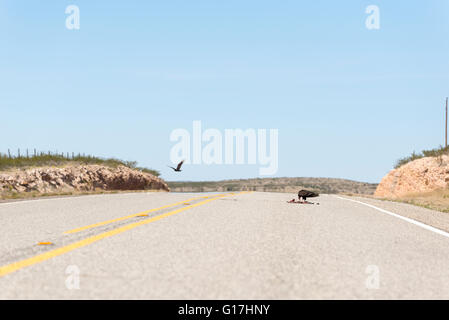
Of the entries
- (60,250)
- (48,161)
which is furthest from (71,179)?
(60,250)

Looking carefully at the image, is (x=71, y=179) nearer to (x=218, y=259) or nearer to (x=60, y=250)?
(x=60, y=250)

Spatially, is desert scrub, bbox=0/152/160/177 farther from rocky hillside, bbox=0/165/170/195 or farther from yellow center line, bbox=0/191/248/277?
yellow center line, bbox=0/191/248/277

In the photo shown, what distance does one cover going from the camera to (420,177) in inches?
1169

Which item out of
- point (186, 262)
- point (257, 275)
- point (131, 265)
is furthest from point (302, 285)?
point (131, 265)

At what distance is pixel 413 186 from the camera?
3002 cm

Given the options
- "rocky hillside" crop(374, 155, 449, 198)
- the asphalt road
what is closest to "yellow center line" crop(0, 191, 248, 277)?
the asphalt road

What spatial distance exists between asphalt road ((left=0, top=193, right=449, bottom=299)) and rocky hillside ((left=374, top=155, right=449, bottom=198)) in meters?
20.2

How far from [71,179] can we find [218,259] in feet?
87.6

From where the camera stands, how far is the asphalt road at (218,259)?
439cm

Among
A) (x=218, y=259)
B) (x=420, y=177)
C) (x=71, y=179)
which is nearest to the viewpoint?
(x=218, y=259)
